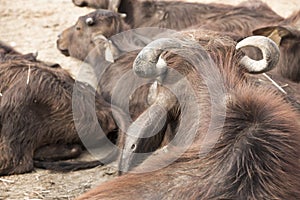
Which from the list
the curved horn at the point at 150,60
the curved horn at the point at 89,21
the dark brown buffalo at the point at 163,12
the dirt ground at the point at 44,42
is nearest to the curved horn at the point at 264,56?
the curved horn at the point at 150,60

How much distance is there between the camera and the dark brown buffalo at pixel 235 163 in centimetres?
365

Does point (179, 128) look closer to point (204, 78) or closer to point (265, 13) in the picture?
point (204, 78)

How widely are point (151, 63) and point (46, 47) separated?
560cm

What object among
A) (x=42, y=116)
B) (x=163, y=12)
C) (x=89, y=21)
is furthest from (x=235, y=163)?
(x=163, y=12)

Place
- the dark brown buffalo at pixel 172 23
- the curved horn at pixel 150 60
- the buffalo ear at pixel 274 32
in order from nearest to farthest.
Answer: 1. the curved horn at pixel 150 60
2. the buffalo ear at pixel 274 32
3. the dark brown buffalo at pixel 172 23

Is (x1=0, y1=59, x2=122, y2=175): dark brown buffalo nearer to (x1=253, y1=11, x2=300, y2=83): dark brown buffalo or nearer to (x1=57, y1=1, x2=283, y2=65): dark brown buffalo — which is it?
(x1=57, y1=1, x2=283, y2=65): dark brown buffalo

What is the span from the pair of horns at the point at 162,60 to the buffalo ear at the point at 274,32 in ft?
8.03

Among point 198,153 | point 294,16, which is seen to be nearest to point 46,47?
point 294,16

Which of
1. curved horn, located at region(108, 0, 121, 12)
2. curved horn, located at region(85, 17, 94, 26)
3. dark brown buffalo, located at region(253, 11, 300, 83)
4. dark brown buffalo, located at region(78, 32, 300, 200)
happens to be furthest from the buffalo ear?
dark brown buffalo, located at region(78, 32, 300, 200)

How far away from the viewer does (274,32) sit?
308 inches

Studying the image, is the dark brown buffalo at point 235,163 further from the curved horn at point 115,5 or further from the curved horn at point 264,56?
the curved horn at point 115,5

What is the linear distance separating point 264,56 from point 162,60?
815 mm

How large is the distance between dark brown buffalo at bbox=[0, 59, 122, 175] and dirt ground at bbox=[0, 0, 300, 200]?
0.69 feet

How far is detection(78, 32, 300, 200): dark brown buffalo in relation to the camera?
3.65m
